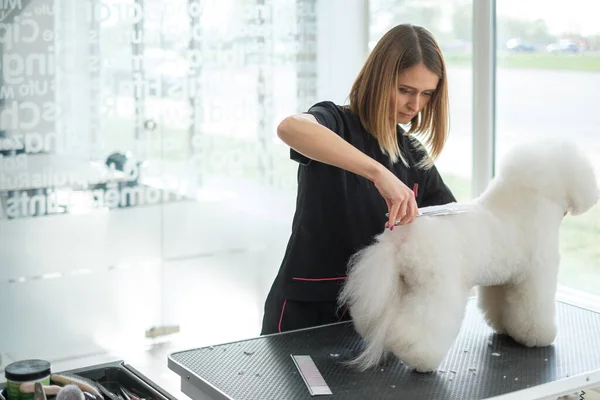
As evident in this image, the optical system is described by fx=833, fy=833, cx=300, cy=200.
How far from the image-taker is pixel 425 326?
4.77ft

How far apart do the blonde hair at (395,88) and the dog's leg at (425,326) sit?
1.32 feet

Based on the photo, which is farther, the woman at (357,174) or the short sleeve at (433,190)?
the short sleeve at (433,190)

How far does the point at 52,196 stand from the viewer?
Result: 132 inches

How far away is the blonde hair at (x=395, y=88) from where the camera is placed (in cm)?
171

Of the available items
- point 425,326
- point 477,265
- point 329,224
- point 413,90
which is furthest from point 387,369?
point 413,90

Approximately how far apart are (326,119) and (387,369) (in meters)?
0.53

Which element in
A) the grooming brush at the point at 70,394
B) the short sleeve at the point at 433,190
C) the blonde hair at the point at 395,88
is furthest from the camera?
the short sleeve at the point at 433,190

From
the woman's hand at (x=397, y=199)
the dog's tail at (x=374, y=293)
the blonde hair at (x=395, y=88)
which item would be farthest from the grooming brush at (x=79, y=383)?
the blonde hair at (x=395, y=88)

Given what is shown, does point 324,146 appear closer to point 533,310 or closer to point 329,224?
point 329,224

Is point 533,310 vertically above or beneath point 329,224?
beneath

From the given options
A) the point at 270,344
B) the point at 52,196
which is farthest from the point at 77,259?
the point at 270,344

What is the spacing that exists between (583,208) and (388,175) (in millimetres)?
421

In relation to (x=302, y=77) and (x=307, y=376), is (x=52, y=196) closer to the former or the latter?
(x=302, y=77)

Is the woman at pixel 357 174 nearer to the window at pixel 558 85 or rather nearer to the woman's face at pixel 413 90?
the woman's face at pixel 413 90
